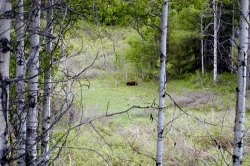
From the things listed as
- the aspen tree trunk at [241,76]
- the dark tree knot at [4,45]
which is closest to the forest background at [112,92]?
the dark tree knot at [4,45]

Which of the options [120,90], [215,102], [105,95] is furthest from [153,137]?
[120,90]

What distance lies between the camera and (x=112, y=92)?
1639 centimetres

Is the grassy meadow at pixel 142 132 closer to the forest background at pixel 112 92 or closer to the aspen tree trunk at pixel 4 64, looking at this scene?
the forest background at pixel 112 92

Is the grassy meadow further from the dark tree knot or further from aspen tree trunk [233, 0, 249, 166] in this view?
the dark tree knot

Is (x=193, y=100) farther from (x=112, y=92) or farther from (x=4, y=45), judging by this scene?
(x=4, y=45)

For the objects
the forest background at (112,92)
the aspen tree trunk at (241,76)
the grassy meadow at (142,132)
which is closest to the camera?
the forest background at (112,92)

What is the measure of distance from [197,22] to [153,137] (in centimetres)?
1240

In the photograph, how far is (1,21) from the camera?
1.42 m

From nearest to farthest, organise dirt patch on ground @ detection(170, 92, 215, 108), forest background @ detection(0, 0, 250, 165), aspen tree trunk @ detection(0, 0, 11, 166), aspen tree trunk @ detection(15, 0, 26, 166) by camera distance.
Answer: aspen tree trunk @ detection(0, 0, 11, 166), aspen tree trunk @ detection(15, 0, 26, 166), forest background @ detection(0, 0, 250, 165), dirt patch on ground @ detection(170, 92, 215, 108)

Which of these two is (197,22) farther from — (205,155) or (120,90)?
(205,155)

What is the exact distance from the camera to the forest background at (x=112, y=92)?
2104mm

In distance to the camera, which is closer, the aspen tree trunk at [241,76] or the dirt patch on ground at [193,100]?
the aspen tree trunk at [241,76]

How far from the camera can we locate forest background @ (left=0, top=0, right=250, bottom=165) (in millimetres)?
2104

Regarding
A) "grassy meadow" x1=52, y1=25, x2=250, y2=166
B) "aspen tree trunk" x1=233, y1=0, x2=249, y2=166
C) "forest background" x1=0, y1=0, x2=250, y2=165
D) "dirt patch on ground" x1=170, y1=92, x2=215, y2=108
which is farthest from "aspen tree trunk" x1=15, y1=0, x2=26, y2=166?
"dirt patch on ground" x1=170, y1=92, x2=215, y2=108
